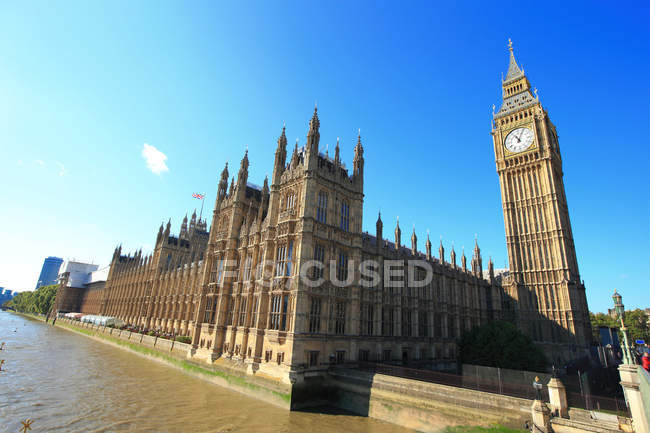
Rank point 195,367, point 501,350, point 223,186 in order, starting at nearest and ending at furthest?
point 501,350
point 195,367
point 223,186

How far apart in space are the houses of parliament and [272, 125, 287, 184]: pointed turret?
0.49ft

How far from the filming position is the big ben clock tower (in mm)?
56750

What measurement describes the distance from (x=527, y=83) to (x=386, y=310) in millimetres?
68917

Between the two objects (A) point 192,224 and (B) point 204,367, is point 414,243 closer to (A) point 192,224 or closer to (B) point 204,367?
(B) point 204,367

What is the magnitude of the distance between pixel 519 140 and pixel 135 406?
261ft

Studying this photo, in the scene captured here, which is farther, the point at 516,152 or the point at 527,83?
the point at 527,83

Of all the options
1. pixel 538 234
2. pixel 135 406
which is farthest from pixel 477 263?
pixel 135 406

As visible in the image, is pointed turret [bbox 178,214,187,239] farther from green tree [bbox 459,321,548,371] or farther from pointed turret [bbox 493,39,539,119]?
pointed turret [bbox 493,39,539,119]

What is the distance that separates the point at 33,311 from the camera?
503 ft

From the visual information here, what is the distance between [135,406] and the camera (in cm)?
2769

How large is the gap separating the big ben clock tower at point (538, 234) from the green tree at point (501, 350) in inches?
727

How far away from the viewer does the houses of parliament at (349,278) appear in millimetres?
33094

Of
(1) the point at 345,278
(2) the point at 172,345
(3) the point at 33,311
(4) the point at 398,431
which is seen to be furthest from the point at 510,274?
(3) the point at 33,311

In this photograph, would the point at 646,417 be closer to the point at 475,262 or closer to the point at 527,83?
the point at 475,262
